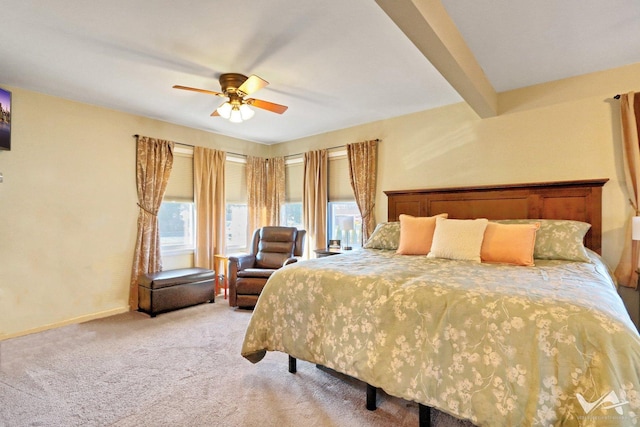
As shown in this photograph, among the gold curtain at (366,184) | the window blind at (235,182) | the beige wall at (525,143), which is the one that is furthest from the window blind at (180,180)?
the beige wall at (525,143)

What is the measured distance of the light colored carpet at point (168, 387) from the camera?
1.80 meters

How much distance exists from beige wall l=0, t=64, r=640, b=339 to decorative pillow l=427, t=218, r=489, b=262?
3.29 feet

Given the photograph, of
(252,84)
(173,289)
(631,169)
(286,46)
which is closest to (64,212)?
(173,289)

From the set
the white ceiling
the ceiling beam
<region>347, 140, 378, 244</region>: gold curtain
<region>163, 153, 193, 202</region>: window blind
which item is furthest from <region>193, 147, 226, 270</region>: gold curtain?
the ceiling beam

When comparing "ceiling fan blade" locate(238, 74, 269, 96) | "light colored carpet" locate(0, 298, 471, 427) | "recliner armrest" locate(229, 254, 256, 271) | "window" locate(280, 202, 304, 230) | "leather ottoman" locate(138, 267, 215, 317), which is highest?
"ceiling fan blade" locate(238, 74, 269, 96)

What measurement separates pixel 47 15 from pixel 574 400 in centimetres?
354

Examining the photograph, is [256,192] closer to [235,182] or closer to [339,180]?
[235,182]

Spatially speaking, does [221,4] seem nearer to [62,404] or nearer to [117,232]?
[62,404]

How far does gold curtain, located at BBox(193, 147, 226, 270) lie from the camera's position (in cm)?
459

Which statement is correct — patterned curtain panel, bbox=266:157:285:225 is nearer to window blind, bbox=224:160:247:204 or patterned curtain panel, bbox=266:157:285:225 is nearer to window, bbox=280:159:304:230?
window, bbox=280:159:304:230

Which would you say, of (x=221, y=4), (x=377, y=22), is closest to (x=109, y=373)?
(x=221, y=4)

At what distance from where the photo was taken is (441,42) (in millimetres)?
1884

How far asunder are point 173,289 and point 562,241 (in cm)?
413

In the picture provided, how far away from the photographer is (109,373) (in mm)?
2314
